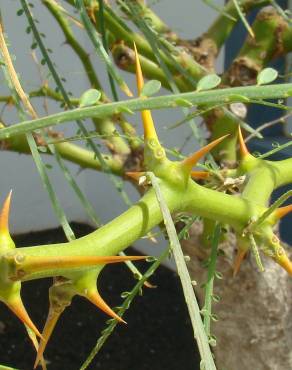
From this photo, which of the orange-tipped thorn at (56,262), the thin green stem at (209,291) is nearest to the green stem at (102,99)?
the thin green stem at (209,291)

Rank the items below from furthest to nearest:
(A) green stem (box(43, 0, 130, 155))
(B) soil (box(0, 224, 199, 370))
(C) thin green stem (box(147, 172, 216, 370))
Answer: (B) soil (box(0, 224, 199, 370))
(A) green stem (box(43, 0, 130, 155))
(C) thin green stem (box(147, 172, 216, 370))

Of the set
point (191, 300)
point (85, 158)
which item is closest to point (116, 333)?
point (85, 158)

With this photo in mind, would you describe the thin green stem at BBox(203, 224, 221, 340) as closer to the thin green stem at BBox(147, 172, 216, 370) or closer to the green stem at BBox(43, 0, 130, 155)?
the thin green stem at BBox(147, 172, 216, 370)

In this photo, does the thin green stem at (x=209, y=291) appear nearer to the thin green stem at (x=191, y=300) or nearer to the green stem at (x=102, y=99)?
the thin green stem at (x=191, y=300)

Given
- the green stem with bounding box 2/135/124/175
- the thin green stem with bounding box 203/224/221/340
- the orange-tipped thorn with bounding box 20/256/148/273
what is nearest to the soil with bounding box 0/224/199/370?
the green stem with bounding box 2/135/124/175

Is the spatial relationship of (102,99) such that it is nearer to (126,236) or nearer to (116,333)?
(126,236)

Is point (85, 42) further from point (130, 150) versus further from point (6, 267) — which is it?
point (6, 267)
